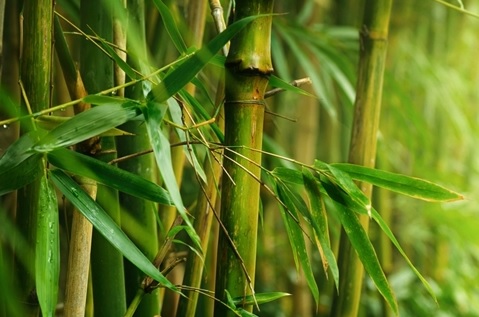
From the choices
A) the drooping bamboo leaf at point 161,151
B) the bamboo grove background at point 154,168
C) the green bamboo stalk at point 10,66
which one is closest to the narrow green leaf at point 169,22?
the bamboo grove background at point 154,168

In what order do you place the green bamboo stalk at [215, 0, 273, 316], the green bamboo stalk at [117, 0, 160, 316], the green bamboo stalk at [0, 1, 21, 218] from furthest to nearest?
the green bamboo stalk at [0, 1, 21, 218] → the green bamboo stalk at [117, 0, 160, 316] → the green bamboo stalk at [215, 0, 273, 316]

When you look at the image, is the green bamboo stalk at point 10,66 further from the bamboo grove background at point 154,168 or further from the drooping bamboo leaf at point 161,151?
the drooping bamboo leaf at point 161,151

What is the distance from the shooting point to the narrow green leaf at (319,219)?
623 millimetres

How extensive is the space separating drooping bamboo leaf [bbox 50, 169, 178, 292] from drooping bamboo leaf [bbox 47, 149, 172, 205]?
1 cm

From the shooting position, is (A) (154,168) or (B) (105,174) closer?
(B) (105,174)

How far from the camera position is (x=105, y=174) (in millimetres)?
571

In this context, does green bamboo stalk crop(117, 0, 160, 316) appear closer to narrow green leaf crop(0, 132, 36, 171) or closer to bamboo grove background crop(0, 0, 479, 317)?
bamboo grove background crop(0, 0, 479, 317)

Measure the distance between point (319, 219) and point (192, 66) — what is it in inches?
7.1

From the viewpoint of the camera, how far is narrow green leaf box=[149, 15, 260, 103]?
53 centimetres

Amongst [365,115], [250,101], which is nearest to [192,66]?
[250,101]

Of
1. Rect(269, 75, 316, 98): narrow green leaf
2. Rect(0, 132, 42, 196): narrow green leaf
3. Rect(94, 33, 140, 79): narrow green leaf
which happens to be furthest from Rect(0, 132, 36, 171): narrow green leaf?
Rect(269, 75, 316, 98): narrow green leaf

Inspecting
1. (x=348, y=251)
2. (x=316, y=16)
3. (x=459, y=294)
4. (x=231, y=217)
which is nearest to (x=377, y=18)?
(x=348, y=251)

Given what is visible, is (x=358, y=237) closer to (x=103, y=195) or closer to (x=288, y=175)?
(x=288, y=175)

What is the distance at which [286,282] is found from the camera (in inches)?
77.7
